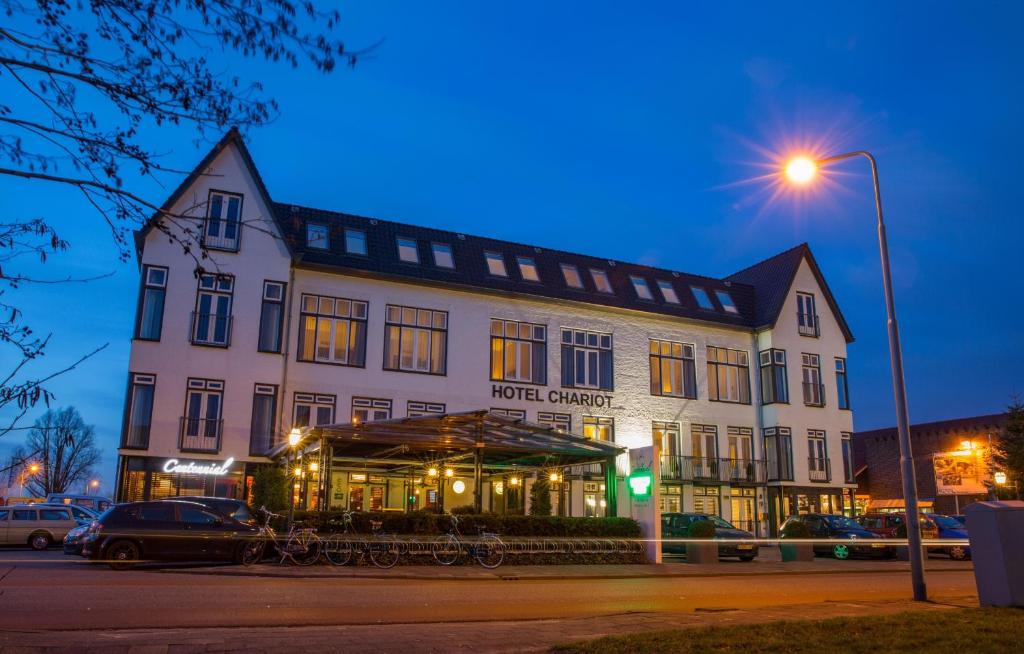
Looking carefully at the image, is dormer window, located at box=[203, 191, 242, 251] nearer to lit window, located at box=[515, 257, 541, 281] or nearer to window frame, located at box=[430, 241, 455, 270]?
window frame, located at box=[430, 241, 455, 270]

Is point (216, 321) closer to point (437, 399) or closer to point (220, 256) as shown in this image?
point (220, 256)

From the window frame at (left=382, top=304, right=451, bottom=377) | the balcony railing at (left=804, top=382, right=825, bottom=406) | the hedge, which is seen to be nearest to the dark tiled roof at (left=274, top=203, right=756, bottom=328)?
the window frame at (left=382, top=304, right=451, bottom=377)

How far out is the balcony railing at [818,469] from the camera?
4222cm

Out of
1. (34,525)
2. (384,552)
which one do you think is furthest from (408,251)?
(384,552)

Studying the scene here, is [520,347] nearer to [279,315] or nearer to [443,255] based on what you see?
[443,255]

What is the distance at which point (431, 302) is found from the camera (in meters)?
35.3

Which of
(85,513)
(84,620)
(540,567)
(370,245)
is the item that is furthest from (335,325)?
(84,620)

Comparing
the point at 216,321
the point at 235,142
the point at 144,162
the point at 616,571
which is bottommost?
the point at 616,571

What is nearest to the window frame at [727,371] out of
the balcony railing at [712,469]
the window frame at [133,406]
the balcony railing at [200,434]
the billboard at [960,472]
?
the balcony railing at [712,469]

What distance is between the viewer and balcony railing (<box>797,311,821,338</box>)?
145 feet

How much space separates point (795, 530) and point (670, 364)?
36.8 ft

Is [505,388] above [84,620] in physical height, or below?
above

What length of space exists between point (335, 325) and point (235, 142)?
26.8 feet

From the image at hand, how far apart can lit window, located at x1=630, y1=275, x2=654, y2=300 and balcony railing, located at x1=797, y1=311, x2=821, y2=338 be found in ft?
28.0
